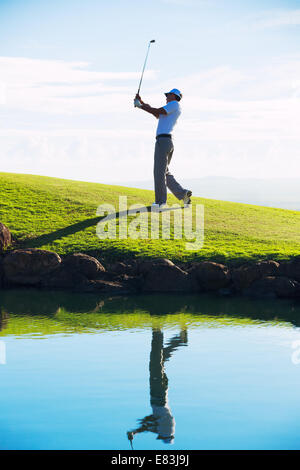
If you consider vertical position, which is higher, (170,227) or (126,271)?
(170,227)

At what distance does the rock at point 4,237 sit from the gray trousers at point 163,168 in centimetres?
546

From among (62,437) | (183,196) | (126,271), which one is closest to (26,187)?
(183,196)

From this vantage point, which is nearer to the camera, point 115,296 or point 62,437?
point 62,437

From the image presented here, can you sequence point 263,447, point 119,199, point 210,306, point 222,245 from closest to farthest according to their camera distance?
1. point 263,447
2. point 210,306
3. point 222,245
4. point 119,199

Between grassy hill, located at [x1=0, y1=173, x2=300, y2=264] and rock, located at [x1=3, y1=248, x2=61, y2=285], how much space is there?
100 centimetres

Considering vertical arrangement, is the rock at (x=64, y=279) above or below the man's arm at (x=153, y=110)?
below

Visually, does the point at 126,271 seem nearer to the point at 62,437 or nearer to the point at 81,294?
the point at 81,294

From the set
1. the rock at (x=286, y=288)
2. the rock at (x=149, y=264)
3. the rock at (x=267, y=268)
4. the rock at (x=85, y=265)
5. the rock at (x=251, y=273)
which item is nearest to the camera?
the rock at (x=286, y=288)

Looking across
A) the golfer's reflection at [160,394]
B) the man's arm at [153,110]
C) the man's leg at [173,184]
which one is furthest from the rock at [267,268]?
the man's arm at [153,110]

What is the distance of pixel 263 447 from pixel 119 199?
18218 mm

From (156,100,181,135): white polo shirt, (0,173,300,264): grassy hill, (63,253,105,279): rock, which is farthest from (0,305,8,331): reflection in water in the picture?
(156,100,181,135): white polo shirt

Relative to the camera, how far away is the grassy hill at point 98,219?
17562 millimetres

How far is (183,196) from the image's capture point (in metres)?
20.8

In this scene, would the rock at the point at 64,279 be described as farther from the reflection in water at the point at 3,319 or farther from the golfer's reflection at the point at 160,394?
the golfer's reflection at the point at 160,394
